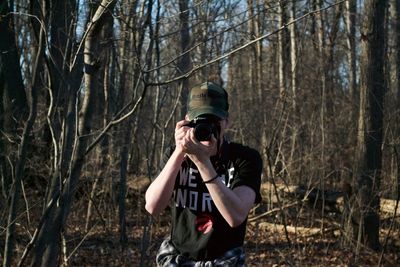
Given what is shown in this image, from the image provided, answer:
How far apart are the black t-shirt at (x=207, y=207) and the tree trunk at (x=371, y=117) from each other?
538 centimetres

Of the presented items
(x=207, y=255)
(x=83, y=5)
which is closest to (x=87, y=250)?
(x=83, y=5)

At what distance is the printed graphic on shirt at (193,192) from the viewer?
7.94ft

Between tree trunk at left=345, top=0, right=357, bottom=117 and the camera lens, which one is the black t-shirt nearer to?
the camera lens

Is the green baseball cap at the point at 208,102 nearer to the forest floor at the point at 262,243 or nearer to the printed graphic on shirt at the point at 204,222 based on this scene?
the printed graphic on shirt at the point at 204,222

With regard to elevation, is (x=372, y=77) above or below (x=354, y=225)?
above

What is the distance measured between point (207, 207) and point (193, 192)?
9 cm

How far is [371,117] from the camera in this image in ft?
25.4

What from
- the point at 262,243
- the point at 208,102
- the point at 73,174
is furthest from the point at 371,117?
the point at 208,102

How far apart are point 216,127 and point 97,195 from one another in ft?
21.9

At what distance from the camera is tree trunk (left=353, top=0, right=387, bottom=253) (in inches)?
299

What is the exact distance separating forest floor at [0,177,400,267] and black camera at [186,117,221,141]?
4397 millimetres

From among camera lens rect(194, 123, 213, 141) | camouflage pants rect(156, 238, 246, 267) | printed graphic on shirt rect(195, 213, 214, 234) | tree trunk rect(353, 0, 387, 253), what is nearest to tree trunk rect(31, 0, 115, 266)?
camouflage pants rect(156, 238, 246, 267)

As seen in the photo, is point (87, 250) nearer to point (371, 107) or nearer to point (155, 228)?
point (155, 228)

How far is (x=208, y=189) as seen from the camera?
230cm
